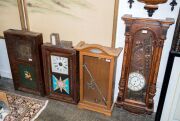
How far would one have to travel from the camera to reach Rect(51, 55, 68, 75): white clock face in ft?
8.78

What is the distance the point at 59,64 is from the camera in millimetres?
2723

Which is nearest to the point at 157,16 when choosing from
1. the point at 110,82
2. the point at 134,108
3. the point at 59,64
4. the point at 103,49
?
the point at 103,49

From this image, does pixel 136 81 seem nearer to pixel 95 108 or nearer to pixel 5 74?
pixel 95 108

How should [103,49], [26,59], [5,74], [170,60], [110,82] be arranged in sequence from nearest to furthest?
[170,60]
[103,49]
[110,82]
[26,59]
[5,74]

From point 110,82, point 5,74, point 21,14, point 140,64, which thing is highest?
point 21,14

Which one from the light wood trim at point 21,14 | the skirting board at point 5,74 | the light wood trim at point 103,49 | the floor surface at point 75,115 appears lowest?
the floor surface at point 75,115

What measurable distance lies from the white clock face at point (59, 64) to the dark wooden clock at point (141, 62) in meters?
0.74

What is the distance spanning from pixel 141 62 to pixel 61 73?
105 centimetres

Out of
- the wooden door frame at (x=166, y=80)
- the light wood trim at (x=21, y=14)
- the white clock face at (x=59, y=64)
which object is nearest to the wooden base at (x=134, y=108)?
A: the wooden door frame at (x=166, y=80)

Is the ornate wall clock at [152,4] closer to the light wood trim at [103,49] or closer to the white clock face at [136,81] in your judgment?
the light wood trim at [103,49]

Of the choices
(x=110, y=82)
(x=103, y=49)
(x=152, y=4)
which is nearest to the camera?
(x=152, y=4)

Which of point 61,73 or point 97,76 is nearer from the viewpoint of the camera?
point 97,76

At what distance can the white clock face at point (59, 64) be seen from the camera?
2676mm

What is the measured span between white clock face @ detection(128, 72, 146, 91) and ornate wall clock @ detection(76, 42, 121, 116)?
235 millimetres
